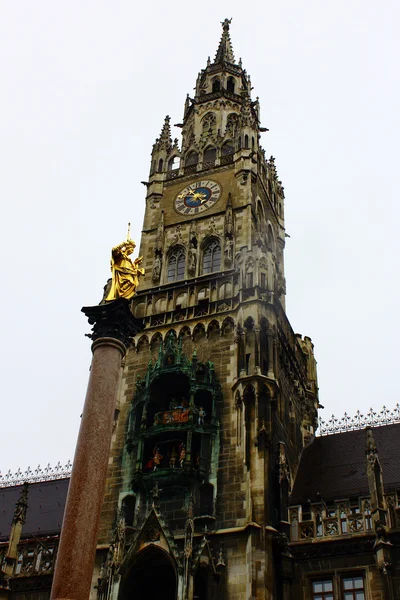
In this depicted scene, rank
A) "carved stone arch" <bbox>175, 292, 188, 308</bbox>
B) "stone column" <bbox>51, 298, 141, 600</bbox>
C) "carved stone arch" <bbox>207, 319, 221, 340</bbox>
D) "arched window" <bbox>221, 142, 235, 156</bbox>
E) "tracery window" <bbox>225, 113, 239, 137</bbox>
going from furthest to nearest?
1. "tracery window" <bbox>225, 113, 239, 137</bbox>
2. "arched window" <bbox>221, 142, 235, 156</bbox>
3. "carved stone arch" <bbox>175, 292, 188, 308</bbox>
4. "carved stone arch" <bbox>207, 319, 221, 340</bbox>
5. "stone column" <bbox>51, 298, 141, 600</bbox>

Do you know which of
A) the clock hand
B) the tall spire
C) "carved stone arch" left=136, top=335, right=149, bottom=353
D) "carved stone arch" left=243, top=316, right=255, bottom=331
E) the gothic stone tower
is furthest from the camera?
the tall spire

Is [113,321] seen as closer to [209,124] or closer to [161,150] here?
[161,150]

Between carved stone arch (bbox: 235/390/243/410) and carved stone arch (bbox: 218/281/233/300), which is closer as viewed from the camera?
carved stone arch (bbox: 235/390/243/410)

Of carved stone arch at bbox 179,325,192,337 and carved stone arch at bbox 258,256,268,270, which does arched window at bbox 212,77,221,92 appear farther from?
carved stone arch at bbox 179,325,192,337

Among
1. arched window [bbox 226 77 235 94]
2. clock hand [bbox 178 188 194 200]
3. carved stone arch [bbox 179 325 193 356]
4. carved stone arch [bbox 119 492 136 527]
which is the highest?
arched window [bbox 226 77 235 94]

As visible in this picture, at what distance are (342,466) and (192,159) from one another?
1807 cm

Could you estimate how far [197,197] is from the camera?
35.4 meters

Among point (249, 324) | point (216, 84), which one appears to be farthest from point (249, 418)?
point (216, 84)

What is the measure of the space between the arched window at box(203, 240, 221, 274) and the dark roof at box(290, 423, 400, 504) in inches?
322

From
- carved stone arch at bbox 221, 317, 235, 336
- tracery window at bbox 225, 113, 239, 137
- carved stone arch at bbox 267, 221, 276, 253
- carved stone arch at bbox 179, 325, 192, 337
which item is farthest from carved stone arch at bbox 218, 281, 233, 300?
tracery window at bbox 225, 113, 239, 137

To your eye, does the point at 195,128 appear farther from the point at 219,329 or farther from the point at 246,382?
the point at 246,382

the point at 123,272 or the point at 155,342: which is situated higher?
the point at 155,342

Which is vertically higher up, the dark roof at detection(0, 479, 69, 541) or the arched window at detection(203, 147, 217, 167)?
the arched window at detection(203, 147, 217, 167)

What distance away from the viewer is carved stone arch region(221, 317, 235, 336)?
28.1 meters
